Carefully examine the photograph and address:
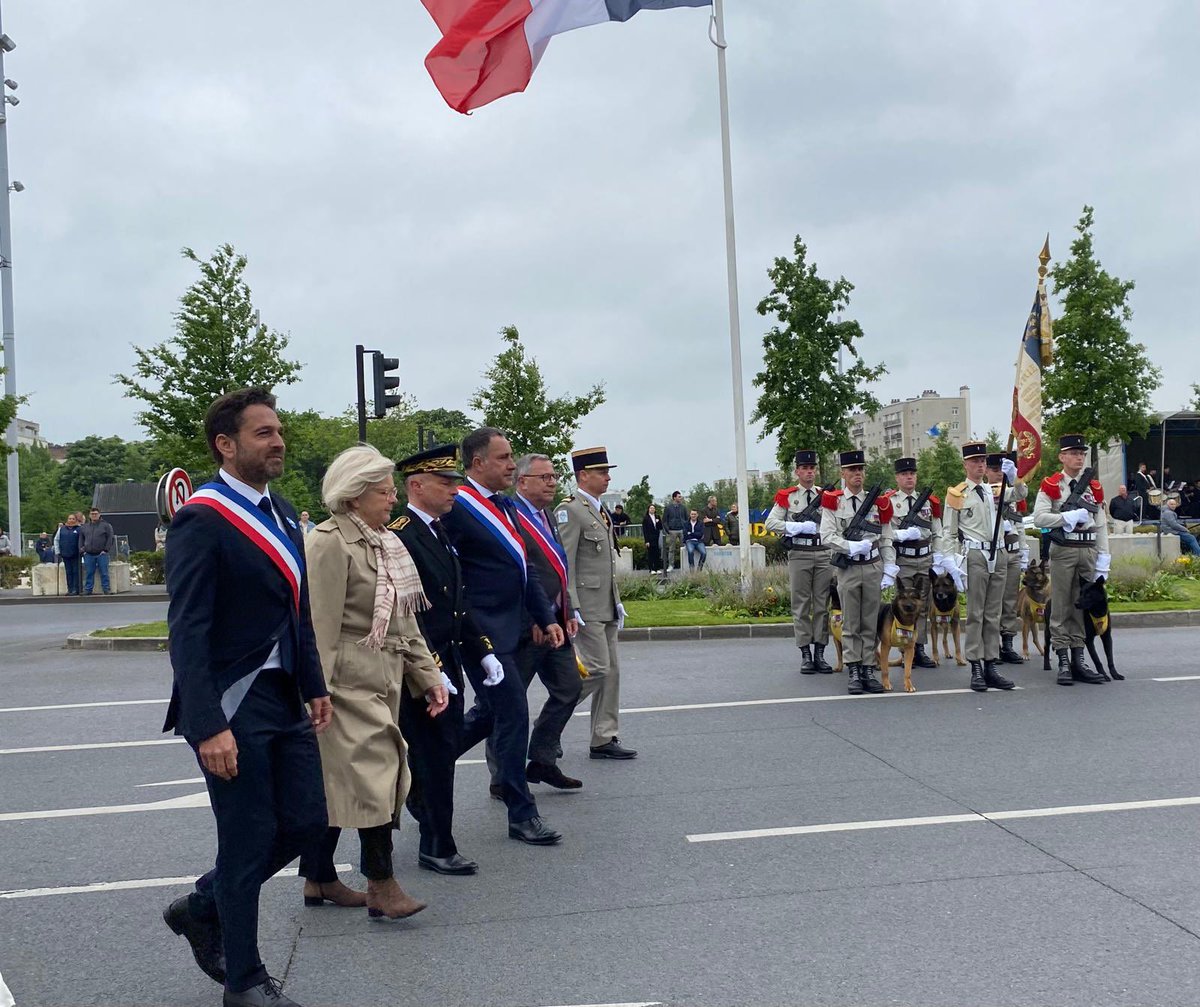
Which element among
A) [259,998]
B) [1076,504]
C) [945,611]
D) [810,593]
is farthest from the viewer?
[810,593]

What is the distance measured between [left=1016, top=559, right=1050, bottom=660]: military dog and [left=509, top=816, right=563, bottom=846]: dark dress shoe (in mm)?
7672

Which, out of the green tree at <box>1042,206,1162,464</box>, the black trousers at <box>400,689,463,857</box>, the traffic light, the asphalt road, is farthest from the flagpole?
the green tree at <box>1042,206,1162,464</box>

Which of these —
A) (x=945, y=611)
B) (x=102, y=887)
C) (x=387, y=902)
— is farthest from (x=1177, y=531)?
(x=102, y=887)

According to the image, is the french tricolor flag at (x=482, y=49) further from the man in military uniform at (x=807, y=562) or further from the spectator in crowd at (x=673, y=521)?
the spectator in crowd at (x=673, y=521)

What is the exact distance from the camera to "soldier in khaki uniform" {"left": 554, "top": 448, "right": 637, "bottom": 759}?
805 centimetres

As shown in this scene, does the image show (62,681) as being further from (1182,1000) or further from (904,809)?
(1182,1000)

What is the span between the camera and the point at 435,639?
5859 millimetres

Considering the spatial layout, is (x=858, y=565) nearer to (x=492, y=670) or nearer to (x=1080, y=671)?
(x=1080, y=671)

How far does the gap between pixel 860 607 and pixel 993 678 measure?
1336mm

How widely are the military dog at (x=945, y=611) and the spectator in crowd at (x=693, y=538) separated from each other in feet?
47.1

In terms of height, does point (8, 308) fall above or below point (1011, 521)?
above

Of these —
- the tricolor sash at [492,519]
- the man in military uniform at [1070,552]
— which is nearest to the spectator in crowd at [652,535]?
the man in military uniform at [1070,552]

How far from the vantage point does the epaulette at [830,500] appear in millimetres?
11812

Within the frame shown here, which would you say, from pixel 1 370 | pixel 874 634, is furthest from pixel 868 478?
pixel 874 634
